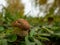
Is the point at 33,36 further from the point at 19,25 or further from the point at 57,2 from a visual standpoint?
the point at 57,2

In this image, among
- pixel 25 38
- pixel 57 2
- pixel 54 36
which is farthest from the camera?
pixel 57 2

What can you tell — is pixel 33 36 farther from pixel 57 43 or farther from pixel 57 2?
pixel 57 2

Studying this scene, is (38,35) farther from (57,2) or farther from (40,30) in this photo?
(57,2)

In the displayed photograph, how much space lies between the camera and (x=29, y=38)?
72 centimetres

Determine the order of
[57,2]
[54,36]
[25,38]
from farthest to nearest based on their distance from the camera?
[57,2]
[54,36]
[25,38]

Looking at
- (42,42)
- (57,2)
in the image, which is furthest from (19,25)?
(57,2)

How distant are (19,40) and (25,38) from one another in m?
0.04

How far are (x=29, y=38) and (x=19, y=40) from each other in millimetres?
43

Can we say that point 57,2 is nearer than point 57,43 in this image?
No

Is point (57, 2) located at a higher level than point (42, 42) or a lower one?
higher

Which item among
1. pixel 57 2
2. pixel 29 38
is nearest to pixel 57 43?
pixel 29 38

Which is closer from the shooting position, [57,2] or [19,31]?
[19,31]

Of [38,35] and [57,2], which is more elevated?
[57,2]

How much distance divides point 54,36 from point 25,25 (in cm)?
16
